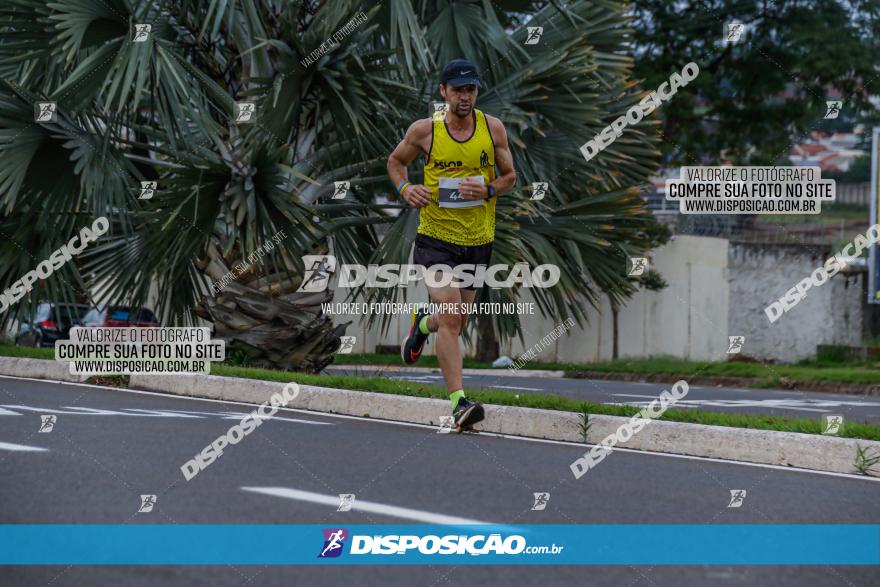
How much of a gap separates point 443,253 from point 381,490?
2625 mm

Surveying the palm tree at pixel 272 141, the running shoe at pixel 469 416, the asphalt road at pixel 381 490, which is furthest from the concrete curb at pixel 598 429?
the palm tree at pixel 272 141

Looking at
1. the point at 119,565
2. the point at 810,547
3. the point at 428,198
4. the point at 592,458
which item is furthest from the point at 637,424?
the point at 119,565

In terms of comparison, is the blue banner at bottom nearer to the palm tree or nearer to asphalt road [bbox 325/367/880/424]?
the palm tree

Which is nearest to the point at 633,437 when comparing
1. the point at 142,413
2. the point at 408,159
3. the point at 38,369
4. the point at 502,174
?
the point at 502,174

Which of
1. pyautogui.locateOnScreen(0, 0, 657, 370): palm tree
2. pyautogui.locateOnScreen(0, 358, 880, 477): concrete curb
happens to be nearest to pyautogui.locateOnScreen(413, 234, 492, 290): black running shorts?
pyautogui.locateOnScreen(0, 358, 880, 477): concrete curb

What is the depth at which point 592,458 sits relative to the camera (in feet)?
24.9

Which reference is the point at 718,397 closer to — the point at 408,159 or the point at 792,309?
the point at 792,309

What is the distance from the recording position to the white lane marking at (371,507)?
5156mm

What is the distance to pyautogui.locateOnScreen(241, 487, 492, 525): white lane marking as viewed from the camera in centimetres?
516

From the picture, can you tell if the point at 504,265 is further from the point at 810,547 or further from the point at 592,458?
the point at 810,547

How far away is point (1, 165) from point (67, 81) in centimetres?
101

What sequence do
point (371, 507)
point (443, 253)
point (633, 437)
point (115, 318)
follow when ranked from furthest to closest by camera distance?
point (115, 318) → point (633, 437) → point (443, 253) → point (371, 507)

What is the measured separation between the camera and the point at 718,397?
57.2 feet

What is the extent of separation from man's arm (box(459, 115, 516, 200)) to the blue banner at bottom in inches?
127
